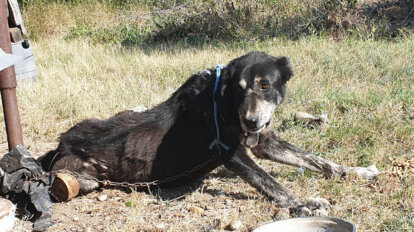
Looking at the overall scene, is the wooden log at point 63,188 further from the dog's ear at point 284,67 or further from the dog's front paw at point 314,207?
the dog's ear at point 284,67

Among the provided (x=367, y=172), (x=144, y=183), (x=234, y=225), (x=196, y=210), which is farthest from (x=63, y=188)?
(x=367, y=172)

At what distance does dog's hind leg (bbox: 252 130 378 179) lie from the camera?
440 cm

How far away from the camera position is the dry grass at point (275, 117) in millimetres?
3836

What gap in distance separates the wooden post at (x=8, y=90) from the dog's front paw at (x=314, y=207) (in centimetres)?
234

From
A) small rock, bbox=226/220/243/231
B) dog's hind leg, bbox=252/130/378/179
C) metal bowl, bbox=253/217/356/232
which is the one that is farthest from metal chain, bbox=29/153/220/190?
metal bowl, bbox=253/217/356/232

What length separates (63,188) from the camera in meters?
4.11

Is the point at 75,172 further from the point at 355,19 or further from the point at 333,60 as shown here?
the point at 355,19

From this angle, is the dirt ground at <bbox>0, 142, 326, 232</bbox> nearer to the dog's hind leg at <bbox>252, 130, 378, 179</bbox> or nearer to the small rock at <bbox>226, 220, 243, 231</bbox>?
the small rock at <bbox>226, 220, 243, 231</bbox>

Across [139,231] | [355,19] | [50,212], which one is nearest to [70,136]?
[50,212]

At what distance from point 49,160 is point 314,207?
2.23 metres

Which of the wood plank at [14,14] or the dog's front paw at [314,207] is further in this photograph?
the wood plank at [14,14]

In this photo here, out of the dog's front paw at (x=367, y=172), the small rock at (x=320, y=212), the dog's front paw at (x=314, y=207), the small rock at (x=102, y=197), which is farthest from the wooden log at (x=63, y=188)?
the dog's front paw at (x=367, y=172)

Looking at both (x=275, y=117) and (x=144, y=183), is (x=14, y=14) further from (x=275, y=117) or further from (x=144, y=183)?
(x=144, y=183)

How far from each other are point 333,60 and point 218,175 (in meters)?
3.34
